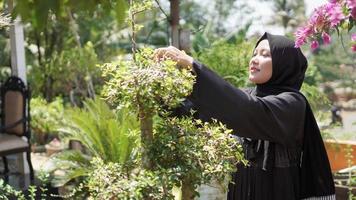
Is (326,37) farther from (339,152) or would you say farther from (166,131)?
(339,152)

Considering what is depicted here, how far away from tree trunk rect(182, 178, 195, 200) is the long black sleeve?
0.43 meters

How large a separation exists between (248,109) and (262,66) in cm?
37

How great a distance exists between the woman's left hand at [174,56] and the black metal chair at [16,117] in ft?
12.3

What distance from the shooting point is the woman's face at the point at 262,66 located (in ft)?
9.62

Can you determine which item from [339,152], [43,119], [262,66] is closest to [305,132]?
[262,66]

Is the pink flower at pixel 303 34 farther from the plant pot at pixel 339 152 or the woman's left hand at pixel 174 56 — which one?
the plant pot at pixel 339 152

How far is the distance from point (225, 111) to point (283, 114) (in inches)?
13.1

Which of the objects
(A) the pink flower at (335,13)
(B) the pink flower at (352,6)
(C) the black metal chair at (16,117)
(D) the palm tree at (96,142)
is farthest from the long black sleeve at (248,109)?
(C) the black metal chair at (16,117)

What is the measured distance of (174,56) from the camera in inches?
96.3

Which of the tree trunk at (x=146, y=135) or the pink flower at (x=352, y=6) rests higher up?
the pink flower at (x=352, y=6)

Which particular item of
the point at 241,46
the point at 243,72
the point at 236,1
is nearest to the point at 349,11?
the point at 243,72

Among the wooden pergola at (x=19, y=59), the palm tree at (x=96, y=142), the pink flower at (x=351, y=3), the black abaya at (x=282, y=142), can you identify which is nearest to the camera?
the pink flower at (x=351, y=3)

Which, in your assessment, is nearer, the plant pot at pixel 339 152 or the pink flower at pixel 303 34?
the pink flower at pixel 303 34

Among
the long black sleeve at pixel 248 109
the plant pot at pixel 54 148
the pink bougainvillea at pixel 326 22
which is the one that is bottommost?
the plant pot at pixel 54 148
